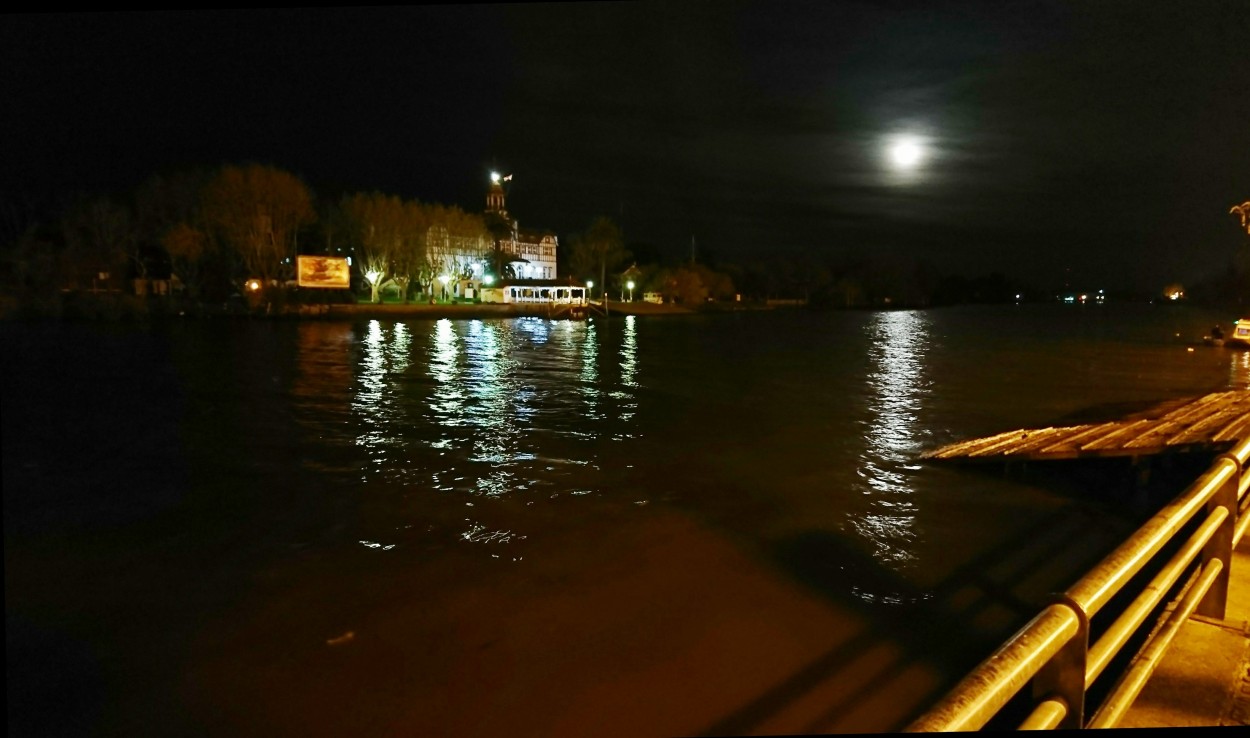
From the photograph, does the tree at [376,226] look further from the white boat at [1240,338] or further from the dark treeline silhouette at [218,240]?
the white boat at [1240,338]

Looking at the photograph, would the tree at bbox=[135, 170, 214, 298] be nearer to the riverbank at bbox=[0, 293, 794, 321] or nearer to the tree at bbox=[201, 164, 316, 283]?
the tree at bbox=[201, 164, 316, 283]

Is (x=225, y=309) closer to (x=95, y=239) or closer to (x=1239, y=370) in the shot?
(x=95, y=239)

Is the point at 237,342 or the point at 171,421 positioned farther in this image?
the point at 237,342

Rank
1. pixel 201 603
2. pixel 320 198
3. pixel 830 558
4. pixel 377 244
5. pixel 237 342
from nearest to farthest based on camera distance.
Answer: pixel 201 603, pixel 830 558, pixel 237 342, pixel 377 244, pixel 320 198

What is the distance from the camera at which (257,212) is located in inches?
2453

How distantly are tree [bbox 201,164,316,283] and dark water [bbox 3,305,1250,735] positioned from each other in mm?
45747

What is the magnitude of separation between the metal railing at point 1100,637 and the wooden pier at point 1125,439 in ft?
29.1

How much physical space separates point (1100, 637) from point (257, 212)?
69737 mm

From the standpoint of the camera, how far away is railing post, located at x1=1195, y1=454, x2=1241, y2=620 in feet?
13.2

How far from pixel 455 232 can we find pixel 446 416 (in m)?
63.8

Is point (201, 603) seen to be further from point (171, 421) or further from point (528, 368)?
point (528, 368)

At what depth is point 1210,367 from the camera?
112ft

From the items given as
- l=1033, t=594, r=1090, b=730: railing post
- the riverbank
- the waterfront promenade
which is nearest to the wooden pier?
the waterfront promenade

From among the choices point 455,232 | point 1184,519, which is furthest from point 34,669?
point 455,232
